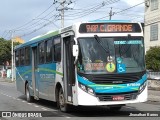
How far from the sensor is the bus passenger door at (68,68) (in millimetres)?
13734

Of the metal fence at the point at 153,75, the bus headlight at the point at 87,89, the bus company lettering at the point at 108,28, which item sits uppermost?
the bus company lettering at the point at 108,28

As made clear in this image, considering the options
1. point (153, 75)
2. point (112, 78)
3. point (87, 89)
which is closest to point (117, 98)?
point (112, 78)

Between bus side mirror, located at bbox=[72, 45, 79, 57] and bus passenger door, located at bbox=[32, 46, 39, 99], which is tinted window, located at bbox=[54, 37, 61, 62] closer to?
bus side mirror, located at bbox=[72, 45, 79, 57]

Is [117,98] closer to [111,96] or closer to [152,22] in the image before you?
[111,96]

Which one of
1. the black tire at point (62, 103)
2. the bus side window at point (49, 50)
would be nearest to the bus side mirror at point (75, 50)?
the black tire at point (62, 103)

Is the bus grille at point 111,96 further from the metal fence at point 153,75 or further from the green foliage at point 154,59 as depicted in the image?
the green foliage at point 154,59

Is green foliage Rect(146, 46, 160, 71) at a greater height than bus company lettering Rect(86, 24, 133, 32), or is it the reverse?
bus company lettering Rect(86, 24, 133, 32)

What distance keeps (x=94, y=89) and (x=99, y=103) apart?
0.48 meters

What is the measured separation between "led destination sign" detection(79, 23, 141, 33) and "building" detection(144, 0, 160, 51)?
3669 cm

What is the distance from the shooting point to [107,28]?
13500mm

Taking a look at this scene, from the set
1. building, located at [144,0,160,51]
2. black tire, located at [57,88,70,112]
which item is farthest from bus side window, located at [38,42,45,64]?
building, located at [144,0,160,51]

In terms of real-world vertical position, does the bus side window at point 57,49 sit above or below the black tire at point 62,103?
above

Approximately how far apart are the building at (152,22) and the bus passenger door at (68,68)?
120 ft

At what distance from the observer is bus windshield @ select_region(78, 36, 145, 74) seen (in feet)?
42.7
